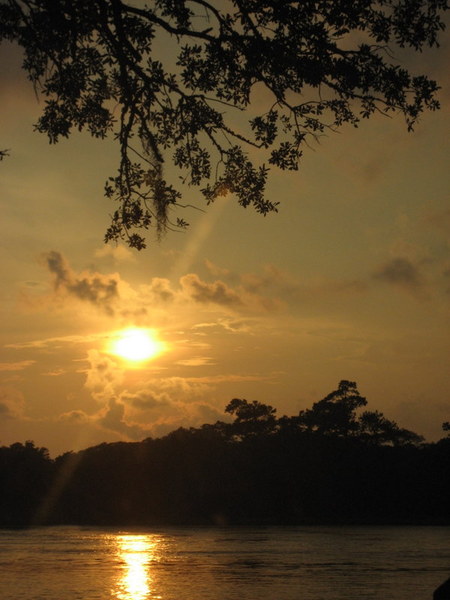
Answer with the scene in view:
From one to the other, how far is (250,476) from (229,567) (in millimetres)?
49875

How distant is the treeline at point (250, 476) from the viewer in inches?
3169

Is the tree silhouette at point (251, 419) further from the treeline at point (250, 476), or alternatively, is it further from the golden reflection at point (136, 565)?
the golden reflection at point (136, 565)

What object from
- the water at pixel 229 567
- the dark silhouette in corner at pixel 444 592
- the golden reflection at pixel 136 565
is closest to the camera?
the dark silhouette in corner at pixel 444 592

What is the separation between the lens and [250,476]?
85938mm

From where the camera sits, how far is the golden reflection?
2620 cm

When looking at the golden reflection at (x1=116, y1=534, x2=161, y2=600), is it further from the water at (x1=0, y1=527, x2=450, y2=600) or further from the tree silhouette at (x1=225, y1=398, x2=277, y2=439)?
the tree silhouette at (x1=225, y1=398, x2=277, y2=439)

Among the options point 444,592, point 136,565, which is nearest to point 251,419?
point 136,565

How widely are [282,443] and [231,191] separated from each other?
77.0m

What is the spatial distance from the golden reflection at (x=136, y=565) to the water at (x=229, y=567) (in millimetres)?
37

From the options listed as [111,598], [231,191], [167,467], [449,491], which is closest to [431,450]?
[449,491]

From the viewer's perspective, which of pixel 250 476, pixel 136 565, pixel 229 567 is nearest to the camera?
pixel 229 567

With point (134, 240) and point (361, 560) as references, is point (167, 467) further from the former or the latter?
point (134, 240)

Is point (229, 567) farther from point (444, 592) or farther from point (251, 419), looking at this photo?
point (251, 419)

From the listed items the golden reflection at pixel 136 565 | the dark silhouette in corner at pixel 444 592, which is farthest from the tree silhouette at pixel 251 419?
the dark silhouette in corner at pixel 444 592
